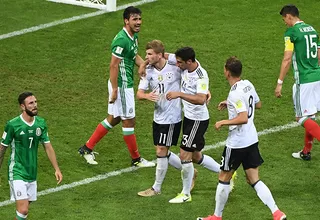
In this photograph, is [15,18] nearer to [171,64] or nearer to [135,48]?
[135,48]

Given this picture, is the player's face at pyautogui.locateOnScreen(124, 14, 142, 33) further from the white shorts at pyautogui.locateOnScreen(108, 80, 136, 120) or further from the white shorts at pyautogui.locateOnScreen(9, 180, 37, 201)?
the white shorts at pyautogui.locateOnScreen(9, 180, 37, 201)

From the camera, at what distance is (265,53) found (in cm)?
1994

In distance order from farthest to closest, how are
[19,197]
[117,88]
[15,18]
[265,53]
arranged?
[15,18], [265,53], [117,88], [19,197]

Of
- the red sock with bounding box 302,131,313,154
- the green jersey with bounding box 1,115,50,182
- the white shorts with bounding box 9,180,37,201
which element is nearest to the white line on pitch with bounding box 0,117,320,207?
the red sock with bounding box 302,131,313,154

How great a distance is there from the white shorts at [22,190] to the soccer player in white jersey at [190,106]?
82.5 inches

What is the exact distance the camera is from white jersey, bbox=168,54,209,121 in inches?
539

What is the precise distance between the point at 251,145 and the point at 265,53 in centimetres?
697

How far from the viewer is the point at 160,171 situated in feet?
46.8

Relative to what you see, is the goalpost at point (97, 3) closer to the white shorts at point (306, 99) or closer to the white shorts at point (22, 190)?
the white shorts at point (306, 99)

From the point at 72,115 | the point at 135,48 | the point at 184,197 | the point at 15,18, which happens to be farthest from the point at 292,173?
the point at 15,18

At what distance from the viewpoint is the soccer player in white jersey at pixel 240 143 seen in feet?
42.4

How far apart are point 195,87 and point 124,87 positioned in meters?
1.88

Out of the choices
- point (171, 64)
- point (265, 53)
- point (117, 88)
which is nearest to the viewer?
point (171, 64)

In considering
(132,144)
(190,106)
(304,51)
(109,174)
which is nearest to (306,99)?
(304,51)
